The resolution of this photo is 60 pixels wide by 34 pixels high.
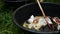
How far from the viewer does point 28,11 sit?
176 centimetres

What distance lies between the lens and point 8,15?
2.09 meters

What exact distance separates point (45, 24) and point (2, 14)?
629 millimetres

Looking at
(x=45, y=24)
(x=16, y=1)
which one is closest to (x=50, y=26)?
(x=45, y=24)

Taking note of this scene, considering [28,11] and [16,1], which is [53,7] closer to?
[28,11]

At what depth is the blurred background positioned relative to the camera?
6.29ft

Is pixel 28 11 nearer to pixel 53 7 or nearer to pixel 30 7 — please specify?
pixel 30 7

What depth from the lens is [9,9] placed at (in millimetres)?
2188

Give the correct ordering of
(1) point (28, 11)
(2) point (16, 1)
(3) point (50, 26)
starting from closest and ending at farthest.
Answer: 1. (3) point (50, 26)
2. (1) point (28, 11)
3. (2) point (16, 1)

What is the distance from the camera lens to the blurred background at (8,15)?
1916 millimetres

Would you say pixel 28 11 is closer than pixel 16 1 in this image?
Yes

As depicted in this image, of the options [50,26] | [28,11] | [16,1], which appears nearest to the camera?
[50,26]

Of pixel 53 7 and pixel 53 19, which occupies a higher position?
pixel 53 7

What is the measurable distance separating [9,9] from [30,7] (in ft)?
1.70

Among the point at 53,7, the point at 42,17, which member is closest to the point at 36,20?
the point at 42,17
